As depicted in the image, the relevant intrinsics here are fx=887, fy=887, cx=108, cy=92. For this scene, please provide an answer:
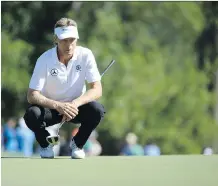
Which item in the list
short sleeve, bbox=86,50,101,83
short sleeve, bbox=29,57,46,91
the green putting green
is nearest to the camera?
the green putting green

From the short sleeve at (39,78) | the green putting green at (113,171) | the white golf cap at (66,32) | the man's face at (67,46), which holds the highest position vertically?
the white golf cap at (66,32)

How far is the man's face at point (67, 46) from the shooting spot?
9.00 m

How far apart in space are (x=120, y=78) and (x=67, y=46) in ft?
85.5

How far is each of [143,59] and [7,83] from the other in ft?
19.2

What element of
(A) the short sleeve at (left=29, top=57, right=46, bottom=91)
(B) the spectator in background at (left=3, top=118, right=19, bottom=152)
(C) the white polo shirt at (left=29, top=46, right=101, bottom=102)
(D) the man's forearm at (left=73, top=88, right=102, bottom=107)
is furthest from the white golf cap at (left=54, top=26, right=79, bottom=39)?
(B) the spectator in background at (left=3, top=118, right=19, bottom=152)

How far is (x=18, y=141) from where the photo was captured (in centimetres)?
2564

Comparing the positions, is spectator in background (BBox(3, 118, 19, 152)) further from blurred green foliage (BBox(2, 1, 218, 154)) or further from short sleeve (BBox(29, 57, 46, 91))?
short sleeve (BBox(29, 57, 46, 91))

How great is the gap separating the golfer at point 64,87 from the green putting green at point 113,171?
18.6 inches

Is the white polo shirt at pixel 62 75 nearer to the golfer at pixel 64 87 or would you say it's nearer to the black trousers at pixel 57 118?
the golfer at pixel 64 87

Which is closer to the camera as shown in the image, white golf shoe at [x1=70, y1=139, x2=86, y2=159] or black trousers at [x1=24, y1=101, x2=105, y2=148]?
black trousers at [x1=24, y1=101, x2=105, y2=148]

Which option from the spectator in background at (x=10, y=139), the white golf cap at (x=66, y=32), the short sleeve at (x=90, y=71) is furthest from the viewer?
the spectator in background at (x=10, y=139)

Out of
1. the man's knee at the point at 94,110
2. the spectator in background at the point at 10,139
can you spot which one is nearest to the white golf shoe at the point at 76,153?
the man's knee at the point at 94,110

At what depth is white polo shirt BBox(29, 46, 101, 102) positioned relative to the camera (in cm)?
909

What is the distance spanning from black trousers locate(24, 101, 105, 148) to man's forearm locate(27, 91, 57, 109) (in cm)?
9
